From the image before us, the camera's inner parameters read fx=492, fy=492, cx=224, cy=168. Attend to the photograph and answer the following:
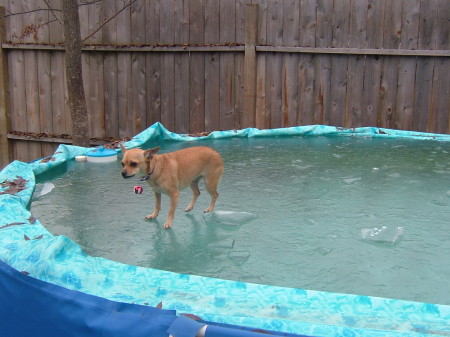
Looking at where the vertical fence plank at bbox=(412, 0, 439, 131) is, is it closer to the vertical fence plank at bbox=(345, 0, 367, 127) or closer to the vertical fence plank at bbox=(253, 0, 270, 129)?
the vertical fence plank at bbox=(345, 0, 367, 127)

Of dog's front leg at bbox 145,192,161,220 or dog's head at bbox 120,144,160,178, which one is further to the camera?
dog's front leg at bbox 145,192,161,220

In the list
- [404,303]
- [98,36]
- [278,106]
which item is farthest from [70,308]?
[98,36]

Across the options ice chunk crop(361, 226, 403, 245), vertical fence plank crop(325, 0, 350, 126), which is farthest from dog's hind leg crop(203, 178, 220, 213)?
vertical fence plank crop(325, 0, 350, 126)

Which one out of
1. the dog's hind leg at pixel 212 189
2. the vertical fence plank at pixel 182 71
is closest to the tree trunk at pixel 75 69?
the vertical fence plank at pixel 182 71

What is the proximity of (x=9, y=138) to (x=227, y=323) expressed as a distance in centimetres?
805

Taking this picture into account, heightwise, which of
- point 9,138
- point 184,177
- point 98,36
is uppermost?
point 98,36

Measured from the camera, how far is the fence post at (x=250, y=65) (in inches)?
282

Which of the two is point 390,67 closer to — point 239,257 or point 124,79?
point 124,79

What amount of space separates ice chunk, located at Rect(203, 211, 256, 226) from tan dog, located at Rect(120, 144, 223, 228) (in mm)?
147

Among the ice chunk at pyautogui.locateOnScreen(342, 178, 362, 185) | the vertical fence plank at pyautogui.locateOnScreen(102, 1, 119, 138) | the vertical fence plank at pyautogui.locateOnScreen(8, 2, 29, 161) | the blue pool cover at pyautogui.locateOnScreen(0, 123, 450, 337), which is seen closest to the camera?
the blue pool cover at pyautogui.locateOnScreen(0, 123, 450, 337)

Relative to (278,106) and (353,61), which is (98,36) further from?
(353,61)

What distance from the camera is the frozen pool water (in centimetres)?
264

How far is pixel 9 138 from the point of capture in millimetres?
8859

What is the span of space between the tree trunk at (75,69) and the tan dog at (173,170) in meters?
3.27
